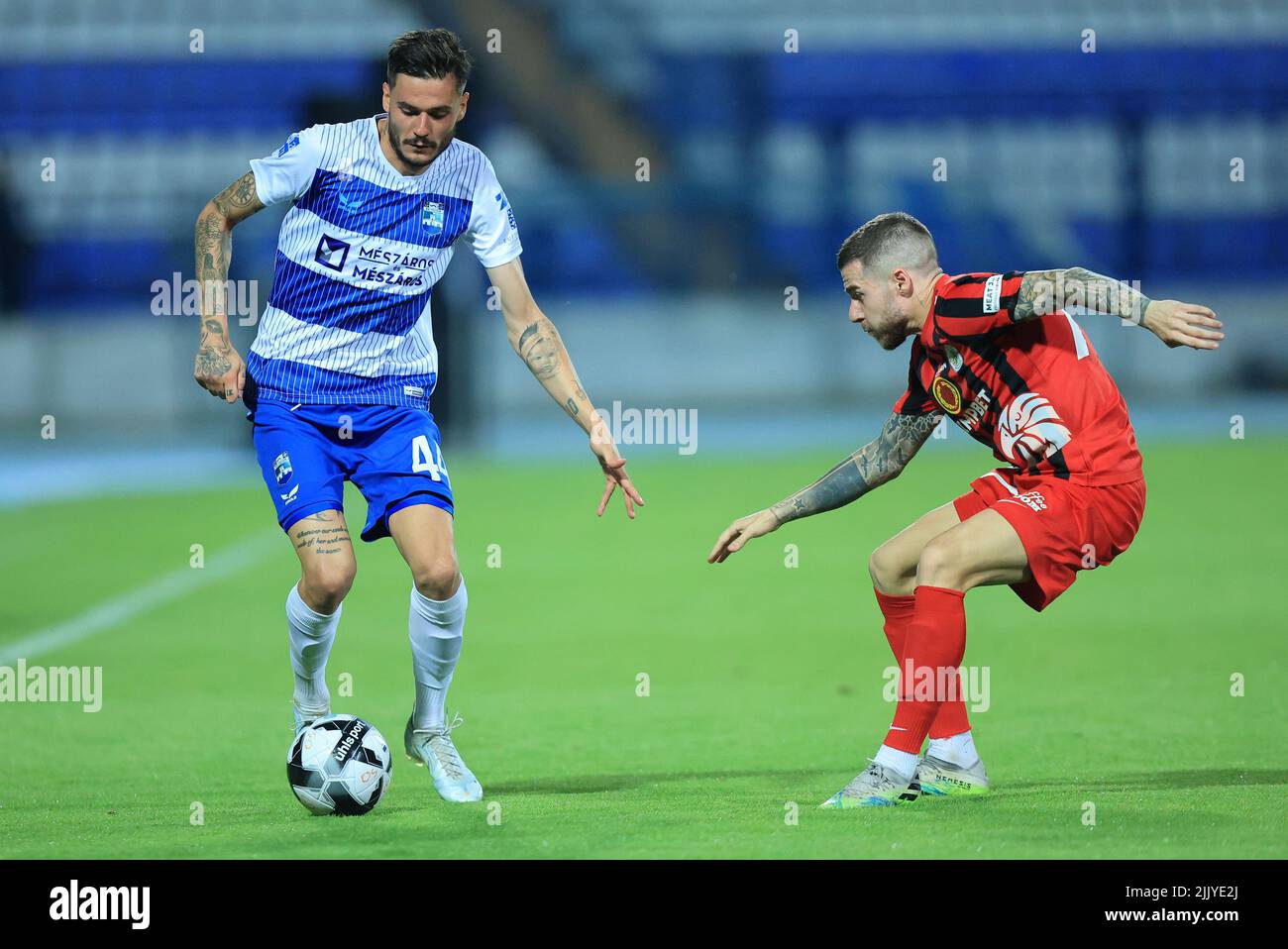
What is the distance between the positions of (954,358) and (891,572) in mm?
700

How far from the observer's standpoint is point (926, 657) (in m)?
5.14

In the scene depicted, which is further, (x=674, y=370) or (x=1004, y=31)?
(x=1004, y=31)

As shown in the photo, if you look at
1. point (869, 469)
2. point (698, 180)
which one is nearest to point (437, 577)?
point (869, 469)

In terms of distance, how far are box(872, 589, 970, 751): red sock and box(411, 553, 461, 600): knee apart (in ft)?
4.31

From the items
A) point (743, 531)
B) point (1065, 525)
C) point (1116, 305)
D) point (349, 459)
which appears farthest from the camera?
point (349, 459)

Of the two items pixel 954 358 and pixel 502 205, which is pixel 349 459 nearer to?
pixel 502 205

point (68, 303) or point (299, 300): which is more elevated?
point (68, 303)

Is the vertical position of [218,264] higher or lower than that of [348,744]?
higher

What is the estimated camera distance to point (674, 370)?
25.7 meters

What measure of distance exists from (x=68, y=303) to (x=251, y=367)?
2124cm

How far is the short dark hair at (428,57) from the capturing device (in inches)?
208

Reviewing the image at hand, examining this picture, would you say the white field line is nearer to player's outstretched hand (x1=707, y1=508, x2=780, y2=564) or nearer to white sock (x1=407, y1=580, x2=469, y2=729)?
white sock (x1=407, y1=580, x2=469, y2=729)

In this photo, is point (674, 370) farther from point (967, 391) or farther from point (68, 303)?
point (967, 391)

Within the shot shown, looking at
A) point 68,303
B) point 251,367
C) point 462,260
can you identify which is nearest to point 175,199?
point 68,303
